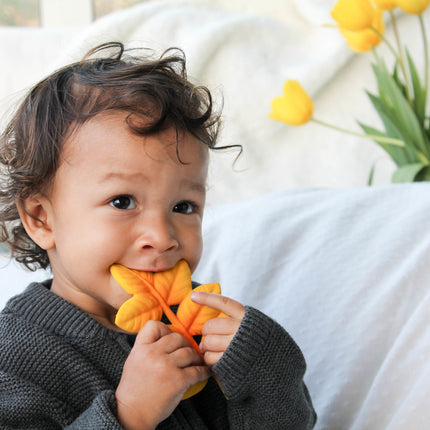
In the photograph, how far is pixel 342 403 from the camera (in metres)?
0.89

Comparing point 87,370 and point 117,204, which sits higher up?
point 117,204

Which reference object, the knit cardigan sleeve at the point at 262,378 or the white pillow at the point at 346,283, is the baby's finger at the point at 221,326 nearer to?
the knit cardigan sleeve at the point at 262,378

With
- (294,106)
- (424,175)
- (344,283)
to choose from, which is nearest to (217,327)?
(344,283)

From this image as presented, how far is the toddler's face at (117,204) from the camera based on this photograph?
74 cm

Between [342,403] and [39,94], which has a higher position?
[39,94]

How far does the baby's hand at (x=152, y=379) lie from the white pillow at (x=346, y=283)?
0.30 metres

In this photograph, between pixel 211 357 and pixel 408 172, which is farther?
pixel 408 172

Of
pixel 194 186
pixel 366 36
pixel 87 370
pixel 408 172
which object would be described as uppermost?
pixel 366 36

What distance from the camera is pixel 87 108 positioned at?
79cm

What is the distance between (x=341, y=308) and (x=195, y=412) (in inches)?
11.6

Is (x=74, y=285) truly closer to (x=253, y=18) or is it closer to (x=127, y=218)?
(x=127, y=218)

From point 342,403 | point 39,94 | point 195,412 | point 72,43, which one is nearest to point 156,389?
point 195,412

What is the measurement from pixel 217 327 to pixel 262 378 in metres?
0.09

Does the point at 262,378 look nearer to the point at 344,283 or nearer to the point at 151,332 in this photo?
the point at 151,332
